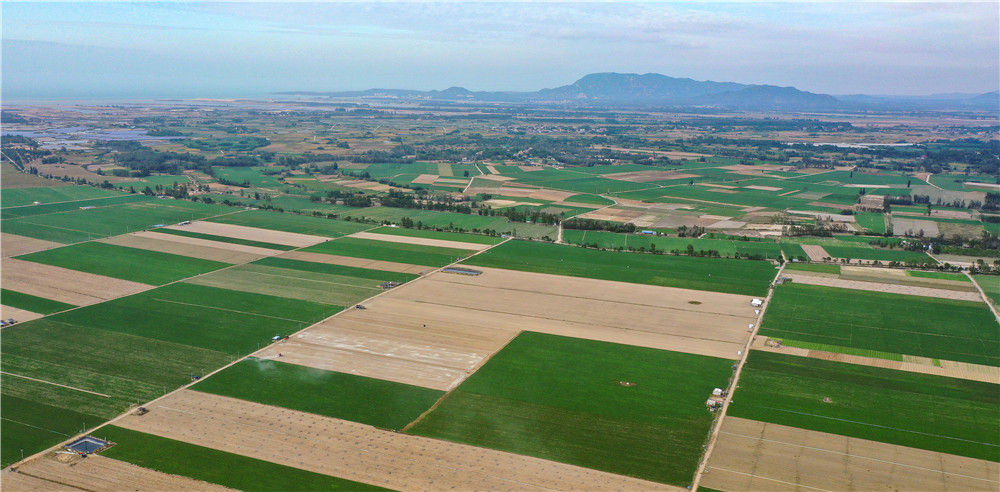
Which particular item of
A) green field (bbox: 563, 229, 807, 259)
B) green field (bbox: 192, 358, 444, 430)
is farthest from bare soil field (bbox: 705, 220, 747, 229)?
green field (bbox: 192, 358, 444, 430)

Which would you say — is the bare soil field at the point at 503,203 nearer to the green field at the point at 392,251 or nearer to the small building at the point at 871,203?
the green field at the point at 392,251

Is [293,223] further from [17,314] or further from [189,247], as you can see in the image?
[17,314]

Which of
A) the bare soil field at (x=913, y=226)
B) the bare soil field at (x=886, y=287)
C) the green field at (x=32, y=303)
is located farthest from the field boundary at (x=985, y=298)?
the green field at (x=32, y=303)

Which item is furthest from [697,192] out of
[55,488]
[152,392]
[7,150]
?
[7,150]

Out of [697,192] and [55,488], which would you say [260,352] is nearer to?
[55,488]

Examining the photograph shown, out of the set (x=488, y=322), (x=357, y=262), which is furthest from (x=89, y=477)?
(x=357, y=262)

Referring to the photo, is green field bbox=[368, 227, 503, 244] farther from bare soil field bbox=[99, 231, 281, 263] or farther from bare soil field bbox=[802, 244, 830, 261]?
bare soil field bbox=[802, 244, 830, 261]

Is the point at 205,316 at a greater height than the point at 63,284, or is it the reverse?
the point at 63,284
